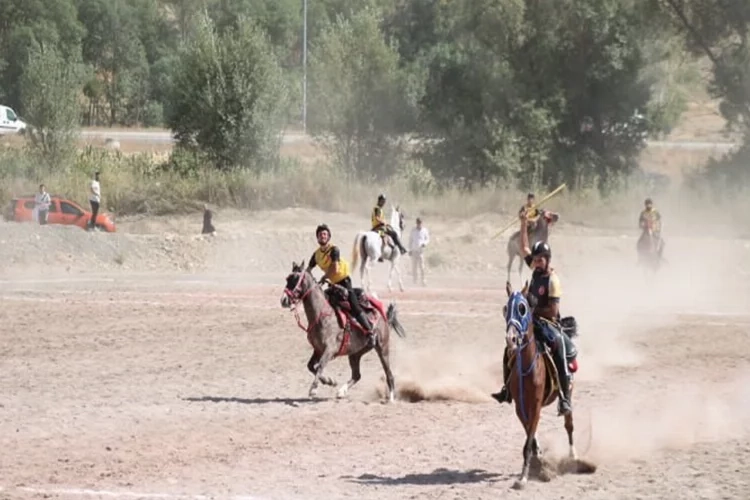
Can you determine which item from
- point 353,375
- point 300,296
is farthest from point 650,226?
point 300,296

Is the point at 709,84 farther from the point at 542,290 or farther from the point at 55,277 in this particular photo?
the point at 542,290

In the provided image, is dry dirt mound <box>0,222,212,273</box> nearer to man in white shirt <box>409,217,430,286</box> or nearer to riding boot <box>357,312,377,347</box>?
man in white shirt <box>409,217,430,286</box>

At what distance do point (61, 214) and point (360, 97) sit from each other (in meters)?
15.8

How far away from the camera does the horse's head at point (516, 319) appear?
1432 cm

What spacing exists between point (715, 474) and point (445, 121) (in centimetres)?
4932

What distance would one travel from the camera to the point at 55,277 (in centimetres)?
4462

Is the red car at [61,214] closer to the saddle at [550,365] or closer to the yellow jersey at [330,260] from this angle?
the yellow jersey at [330,260]

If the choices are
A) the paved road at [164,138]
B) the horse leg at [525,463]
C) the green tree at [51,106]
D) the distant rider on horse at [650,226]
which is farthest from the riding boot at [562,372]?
the paved road at [164,138]

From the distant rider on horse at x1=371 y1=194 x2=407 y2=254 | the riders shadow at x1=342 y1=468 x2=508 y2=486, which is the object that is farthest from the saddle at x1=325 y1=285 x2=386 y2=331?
the distant rider on horse at x1=371 y1=194 x2=407 y2=254

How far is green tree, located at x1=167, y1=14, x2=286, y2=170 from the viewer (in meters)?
63.2

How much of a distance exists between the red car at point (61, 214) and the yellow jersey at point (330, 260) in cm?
3513

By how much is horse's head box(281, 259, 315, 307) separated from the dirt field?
1.63m

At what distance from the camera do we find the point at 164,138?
90.1 metres

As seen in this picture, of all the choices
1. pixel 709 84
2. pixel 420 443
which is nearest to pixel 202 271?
pixel 709 84
